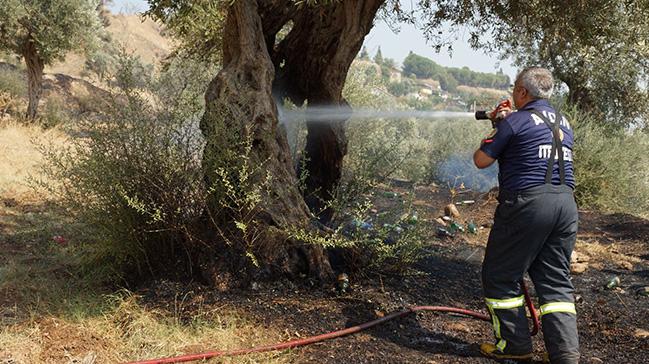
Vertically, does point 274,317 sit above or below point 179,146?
below

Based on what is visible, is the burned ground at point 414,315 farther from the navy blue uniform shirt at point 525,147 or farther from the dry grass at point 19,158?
the dry grass at point 19,158

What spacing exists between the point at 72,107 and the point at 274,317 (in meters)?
17.7

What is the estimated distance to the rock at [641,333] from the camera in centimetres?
421

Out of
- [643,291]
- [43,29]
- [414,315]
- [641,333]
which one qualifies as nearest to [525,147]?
[414,315]

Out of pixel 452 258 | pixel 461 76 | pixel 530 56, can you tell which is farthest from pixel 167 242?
pixel 461 76

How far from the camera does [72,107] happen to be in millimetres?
19281

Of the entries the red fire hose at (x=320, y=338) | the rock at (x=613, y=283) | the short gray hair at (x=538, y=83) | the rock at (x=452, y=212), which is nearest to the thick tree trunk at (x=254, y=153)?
the red fire hose at (x=320, y=338)

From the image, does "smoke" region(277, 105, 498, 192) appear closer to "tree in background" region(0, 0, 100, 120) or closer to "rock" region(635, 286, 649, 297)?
"rock" region(635, 286, 649, 297)

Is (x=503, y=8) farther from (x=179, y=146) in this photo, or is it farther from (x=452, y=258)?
(x=179, y=146)

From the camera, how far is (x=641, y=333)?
4316mm

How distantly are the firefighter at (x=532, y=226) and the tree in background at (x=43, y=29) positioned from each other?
13255 millimetres

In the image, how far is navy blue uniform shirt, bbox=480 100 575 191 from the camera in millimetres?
3553

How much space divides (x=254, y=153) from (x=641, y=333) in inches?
127

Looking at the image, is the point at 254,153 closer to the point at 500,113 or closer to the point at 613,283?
the point at 500,113
